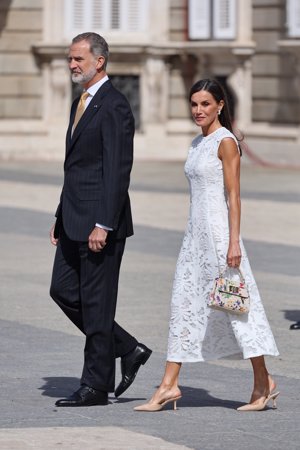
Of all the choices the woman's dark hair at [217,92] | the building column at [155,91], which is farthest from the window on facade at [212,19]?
the woman's dark hair at [217,92]

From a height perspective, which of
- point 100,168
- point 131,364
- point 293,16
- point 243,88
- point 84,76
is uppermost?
point 293,16

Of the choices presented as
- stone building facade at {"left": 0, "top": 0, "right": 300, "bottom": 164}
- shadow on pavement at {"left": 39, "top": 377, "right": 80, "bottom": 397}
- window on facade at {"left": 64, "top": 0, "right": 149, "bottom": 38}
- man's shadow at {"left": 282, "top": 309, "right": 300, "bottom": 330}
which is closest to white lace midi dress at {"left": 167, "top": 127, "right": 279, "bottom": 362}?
shadow on pavement at {"left": 39, "top": 377, "right": 80, "bottom": 397}

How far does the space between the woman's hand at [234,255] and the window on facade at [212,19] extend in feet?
81.8

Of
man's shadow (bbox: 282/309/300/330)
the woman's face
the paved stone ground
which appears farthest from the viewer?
man's shadow (bbox: 282/309/300/330)

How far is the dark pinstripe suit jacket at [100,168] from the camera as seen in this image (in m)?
8.73

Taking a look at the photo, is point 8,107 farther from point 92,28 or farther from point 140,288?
point 140,288

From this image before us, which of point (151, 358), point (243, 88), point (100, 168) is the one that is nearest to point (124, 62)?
point (243, 88)

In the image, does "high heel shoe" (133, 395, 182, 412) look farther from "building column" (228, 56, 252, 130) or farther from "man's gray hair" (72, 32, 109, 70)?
"building column" (228, 56, 252, 130)

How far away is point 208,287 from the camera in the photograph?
29.2 feet

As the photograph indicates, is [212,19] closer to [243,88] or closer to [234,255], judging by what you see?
[243,88]

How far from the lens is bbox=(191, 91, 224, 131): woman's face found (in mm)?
8906

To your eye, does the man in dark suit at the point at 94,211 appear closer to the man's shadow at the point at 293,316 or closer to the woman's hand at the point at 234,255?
the woman's hand at the point at 234,255

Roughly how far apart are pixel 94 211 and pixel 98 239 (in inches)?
7.2

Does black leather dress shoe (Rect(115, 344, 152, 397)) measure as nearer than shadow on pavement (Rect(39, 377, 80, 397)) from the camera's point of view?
Yes
